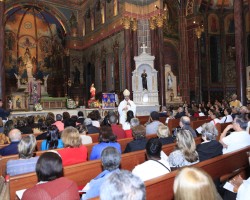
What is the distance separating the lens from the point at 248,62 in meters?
22.8

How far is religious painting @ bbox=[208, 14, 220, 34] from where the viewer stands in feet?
77.9

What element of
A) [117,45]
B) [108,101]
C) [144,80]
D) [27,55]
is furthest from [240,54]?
[27,55]

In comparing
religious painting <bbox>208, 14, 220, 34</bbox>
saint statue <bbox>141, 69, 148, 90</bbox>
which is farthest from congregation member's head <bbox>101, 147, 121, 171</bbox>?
religious painting <bbox>208, 14, 220, 34</bbox>

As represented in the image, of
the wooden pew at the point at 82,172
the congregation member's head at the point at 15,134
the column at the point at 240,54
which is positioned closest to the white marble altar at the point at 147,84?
the column at the point at 240,54

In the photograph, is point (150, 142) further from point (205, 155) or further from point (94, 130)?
point (94, 130)

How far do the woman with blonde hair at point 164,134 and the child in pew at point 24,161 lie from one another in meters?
2.45

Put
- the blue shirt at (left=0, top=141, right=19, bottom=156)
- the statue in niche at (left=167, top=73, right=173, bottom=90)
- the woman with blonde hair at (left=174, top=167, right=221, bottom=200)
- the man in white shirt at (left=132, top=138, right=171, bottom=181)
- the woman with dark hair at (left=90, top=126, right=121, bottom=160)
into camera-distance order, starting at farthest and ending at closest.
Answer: the statue in niche at (left=167, top=73, right=173, bottom=90)
the blue shirt at (left=0, top=141, right=19, bottom=156)
the woman with dark hair at (left=90, top=126, right=121, bottom=160)
the man in white shirt at (left=132, top=138, right=171, bottom=181)
the woman with blonde hair at (left=174, top=167, right=221, bottom=200)

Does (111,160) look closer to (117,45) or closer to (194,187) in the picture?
(194,187)

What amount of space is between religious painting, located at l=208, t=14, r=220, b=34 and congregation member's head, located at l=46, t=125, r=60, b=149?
69.9 feet

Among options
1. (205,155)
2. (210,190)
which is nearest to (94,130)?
(205,155)

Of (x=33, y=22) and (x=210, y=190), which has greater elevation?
(x=33, y=22)

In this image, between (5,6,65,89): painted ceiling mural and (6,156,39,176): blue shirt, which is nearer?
(6,156,39,176): blue shirt

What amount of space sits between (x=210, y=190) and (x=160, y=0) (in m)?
18.1

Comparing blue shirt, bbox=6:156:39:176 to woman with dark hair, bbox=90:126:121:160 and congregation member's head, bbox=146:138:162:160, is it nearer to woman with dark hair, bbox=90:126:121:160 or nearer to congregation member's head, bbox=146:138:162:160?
woman with dark hair, bbox=90:126:121:160
